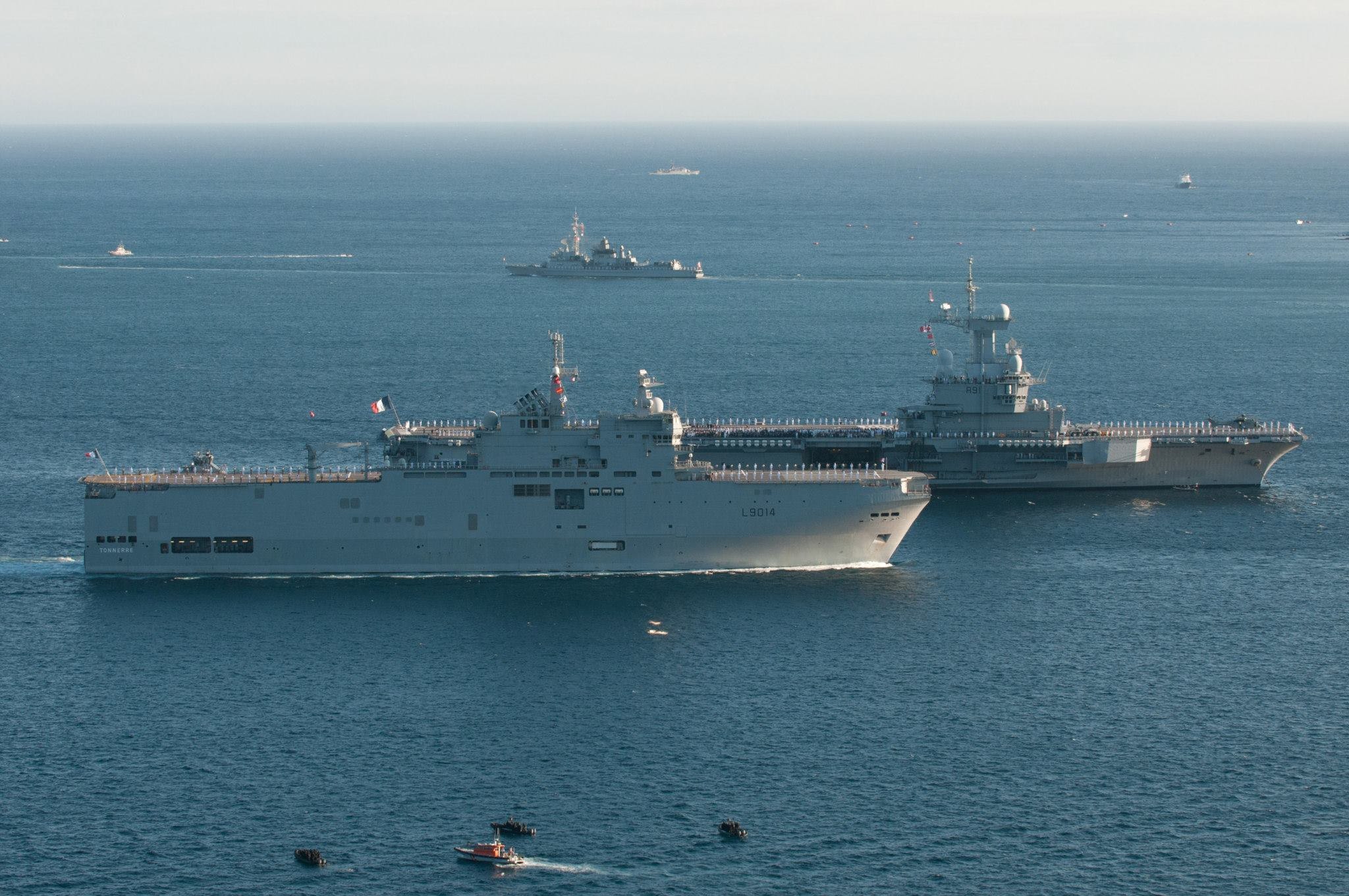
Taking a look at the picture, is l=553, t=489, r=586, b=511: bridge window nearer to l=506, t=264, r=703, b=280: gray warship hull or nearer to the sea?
the sea

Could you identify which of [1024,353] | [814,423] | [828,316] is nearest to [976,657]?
[814,423]

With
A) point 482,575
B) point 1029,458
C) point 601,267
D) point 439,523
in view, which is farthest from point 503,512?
point 601,267

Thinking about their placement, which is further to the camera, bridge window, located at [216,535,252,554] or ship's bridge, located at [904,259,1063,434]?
ship's bridge, located at [904,259,1063,434]

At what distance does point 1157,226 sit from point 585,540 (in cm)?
14335

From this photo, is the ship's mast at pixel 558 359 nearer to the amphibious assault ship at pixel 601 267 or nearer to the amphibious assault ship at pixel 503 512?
the amphibious assault ship at pixel 503 512

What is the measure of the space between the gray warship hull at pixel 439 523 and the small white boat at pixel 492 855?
22716 millimetres

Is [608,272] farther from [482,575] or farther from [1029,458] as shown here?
[482,575]

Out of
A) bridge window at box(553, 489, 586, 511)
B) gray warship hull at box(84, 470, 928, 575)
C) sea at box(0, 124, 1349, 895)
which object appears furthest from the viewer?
bridge window at box(553, 489, 586, 511)

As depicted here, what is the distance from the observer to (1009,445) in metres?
77.2

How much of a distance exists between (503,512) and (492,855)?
2346 cm

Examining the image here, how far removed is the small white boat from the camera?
39.4 metres

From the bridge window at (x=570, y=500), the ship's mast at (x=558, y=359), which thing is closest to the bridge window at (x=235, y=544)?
the bridge window at (x=570, y=500)

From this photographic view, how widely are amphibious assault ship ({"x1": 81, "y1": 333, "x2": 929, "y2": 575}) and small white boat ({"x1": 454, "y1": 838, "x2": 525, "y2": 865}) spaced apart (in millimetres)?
22720

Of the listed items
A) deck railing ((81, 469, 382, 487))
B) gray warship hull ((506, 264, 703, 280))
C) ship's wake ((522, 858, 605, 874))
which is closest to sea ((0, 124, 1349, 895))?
ship's wake ((522, 858, 605, 874))
